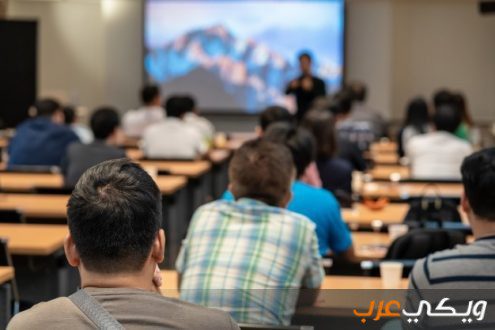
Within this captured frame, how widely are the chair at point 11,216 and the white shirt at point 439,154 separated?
3.09 m

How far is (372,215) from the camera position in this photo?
534 centimetres

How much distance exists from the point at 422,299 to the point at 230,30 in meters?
11.4

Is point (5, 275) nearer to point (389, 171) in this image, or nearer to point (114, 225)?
point (114, 225)

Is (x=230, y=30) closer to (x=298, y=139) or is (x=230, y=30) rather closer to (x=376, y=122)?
(x=376, y=122)

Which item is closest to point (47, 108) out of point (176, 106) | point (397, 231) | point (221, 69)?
point (176, 106)

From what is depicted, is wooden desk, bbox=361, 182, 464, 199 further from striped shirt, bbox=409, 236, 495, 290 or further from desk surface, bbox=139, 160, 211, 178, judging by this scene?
striped shirt, bbox=409, 236, 495, 290

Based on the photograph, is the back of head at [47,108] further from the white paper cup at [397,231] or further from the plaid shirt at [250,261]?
the plaid shirt at [250,261]

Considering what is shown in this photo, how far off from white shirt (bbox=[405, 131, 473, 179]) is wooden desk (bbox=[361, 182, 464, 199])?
0.54 metres

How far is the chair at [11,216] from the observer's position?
16.4 feet

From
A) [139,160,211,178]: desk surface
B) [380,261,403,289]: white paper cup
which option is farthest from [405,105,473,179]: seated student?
[380,261,403,289]: white paper cup

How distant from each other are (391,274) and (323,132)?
233 cm

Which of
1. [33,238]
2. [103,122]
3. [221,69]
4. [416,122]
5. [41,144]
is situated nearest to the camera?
[33,238]

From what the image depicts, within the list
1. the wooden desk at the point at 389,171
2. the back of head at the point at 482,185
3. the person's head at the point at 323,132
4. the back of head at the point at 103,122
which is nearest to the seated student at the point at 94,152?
the back of head at the point at 103,122

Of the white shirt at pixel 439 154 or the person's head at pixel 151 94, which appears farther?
the person's head at pixel 151 94
